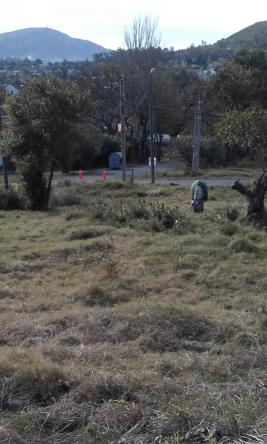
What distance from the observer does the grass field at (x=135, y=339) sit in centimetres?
393

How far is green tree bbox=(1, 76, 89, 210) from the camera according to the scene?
22.0 metres

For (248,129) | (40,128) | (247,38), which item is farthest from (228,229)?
(247,38)

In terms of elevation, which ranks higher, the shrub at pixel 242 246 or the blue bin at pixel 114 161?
the shrub at pixel 242 246

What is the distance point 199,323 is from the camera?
6.64 metres

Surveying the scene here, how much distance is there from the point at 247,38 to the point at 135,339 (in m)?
136

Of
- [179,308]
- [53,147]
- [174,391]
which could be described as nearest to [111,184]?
[53,147]

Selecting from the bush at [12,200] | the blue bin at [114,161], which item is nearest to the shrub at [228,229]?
the bush at [12,200]

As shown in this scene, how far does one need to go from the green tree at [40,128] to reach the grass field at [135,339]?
8524 millimetres

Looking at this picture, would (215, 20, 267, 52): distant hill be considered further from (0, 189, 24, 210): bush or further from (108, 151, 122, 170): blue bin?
(0, 189, 24, 210): bush

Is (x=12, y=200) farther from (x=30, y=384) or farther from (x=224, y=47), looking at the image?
(x=224, y=47)

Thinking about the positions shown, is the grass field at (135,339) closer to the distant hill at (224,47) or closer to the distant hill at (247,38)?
the distant hill at (224,47)

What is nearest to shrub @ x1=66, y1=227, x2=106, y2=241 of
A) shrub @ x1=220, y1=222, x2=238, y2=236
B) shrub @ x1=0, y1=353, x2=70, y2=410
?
shrub @ x1=220, y1=222, x2=238, y2=236

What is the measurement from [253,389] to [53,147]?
1884cm

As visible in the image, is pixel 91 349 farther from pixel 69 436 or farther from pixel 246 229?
pixel 246 229
